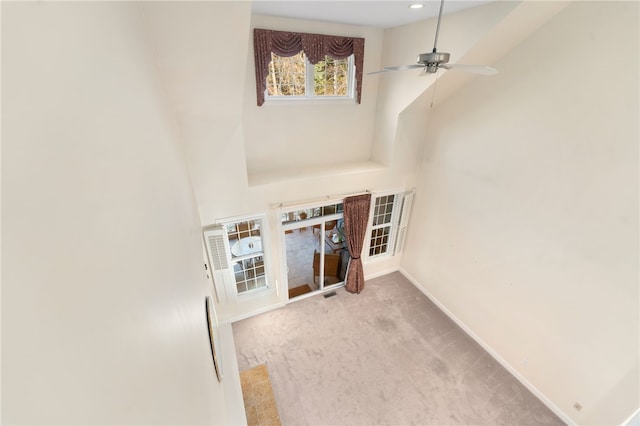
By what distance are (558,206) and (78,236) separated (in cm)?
410

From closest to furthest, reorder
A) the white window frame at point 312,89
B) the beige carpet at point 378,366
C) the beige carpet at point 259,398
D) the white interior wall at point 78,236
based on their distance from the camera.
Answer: the white interior wall at point 78,236 → the beige carpet at point 259,398 → the beige carpet at point 378,366 → the white window frame at point 312,89

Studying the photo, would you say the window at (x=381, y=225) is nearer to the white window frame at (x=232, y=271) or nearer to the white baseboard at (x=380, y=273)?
the white baseboard at (x=380, y=273)

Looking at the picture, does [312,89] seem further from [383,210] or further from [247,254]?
[247,254]

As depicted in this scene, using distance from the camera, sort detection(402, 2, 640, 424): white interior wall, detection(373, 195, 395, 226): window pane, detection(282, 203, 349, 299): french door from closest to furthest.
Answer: detection(402, 2, 640, 424): white interior wall → detection(282, 203, 349, 299): french door → detection(373, 195, 395, 226): window pane

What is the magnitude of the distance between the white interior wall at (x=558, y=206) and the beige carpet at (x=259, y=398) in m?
3.36

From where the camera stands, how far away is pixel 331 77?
4258 millimetres

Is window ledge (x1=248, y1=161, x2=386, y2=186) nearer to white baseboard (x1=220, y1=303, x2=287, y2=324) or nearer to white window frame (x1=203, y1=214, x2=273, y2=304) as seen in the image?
white window frame (x1=203, y1=214, x2=273, y2=304)

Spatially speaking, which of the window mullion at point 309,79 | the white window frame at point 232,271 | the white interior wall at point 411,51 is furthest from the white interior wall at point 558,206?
the white window frame at point 232,271

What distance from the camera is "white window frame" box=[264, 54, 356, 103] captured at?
3.99 m

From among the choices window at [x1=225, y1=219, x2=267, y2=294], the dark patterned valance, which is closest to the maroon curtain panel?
window at [x1=225, y1=219, x2=267, y2=294]

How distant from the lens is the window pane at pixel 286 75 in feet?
12.8

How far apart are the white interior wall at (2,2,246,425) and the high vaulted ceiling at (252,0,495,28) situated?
7.89ft

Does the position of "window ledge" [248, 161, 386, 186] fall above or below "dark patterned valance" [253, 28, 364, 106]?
below

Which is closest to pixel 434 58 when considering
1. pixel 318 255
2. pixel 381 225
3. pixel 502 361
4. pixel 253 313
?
pixel 381 225
